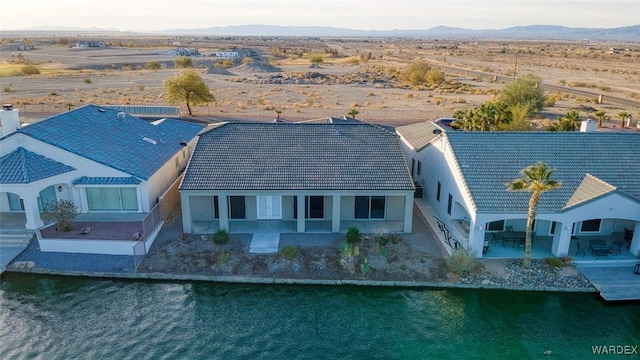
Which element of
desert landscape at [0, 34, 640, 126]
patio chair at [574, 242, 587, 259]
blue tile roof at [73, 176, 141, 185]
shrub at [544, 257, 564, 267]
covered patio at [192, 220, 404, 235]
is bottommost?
A: shrub at [544, 257, 564, 267]

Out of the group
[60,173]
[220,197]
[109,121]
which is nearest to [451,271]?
[220,197]

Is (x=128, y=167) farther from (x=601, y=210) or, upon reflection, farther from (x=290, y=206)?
(x=601, y=210)

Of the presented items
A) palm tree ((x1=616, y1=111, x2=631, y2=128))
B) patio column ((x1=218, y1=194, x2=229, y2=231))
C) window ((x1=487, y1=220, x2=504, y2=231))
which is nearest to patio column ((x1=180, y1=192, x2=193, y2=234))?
patio column ((x1=218, y1=194, x2=229, y2=231))

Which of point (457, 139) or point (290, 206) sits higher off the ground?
point (457, 139)

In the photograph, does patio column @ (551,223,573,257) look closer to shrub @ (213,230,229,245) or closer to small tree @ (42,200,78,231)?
shrub @ (213,230,229,245)

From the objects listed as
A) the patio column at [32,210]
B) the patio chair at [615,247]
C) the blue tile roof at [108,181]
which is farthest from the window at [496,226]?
the patio column at [32,210]

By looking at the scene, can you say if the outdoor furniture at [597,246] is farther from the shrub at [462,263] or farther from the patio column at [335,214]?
the patio column at [335,214]
